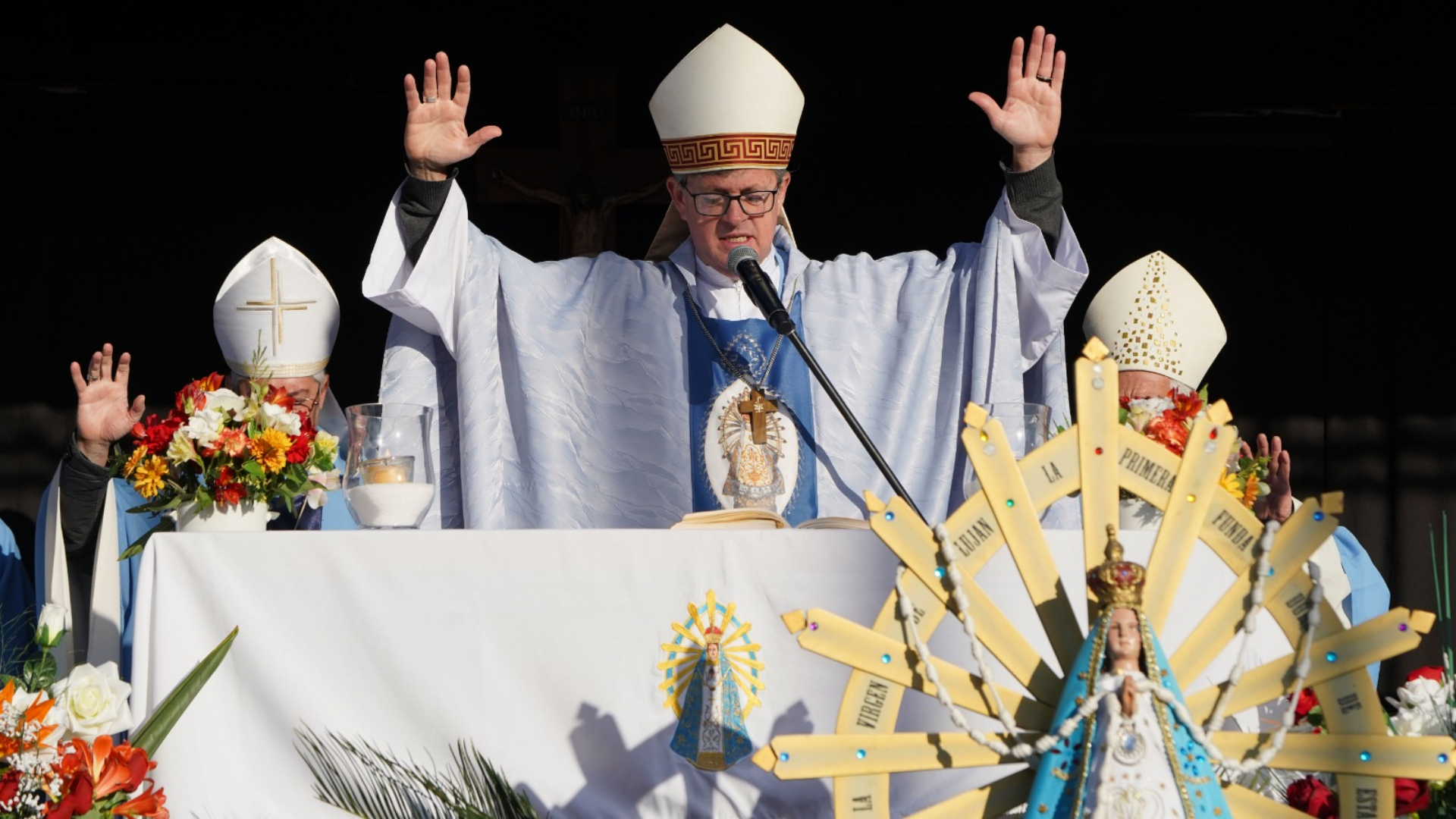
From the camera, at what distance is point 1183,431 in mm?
3637

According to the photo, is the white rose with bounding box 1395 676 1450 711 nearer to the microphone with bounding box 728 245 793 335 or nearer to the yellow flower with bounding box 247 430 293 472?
the microphone with bounding box 728 245 793 335

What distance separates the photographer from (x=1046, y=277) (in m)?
4.25

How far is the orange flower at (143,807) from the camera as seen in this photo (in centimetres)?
281

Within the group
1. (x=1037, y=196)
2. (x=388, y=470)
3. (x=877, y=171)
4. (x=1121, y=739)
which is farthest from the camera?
(x=877, y=171)

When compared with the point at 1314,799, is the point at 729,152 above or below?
above

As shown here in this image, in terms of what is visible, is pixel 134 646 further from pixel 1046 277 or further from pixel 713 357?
pixel 1046 277

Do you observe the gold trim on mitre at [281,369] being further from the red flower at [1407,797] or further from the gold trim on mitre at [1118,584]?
the red flower at [1407,797]

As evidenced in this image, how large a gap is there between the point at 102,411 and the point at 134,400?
0.29 ft

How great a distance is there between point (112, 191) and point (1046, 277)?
11.7 ft

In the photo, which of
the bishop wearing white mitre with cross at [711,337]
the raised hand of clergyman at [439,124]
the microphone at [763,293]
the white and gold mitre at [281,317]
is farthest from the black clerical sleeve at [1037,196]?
the white and gold mitre at [281,317]

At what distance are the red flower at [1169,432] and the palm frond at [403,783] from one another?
1.40m

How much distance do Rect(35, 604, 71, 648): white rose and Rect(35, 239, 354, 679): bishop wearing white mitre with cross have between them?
1271 millimetres

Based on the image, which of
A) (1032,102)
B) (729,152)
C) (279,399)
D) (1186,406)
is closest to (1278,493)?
(1186,406)

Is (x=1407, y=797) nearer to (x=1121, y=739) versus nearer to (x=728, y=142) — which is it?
(x=1121, y=739)
